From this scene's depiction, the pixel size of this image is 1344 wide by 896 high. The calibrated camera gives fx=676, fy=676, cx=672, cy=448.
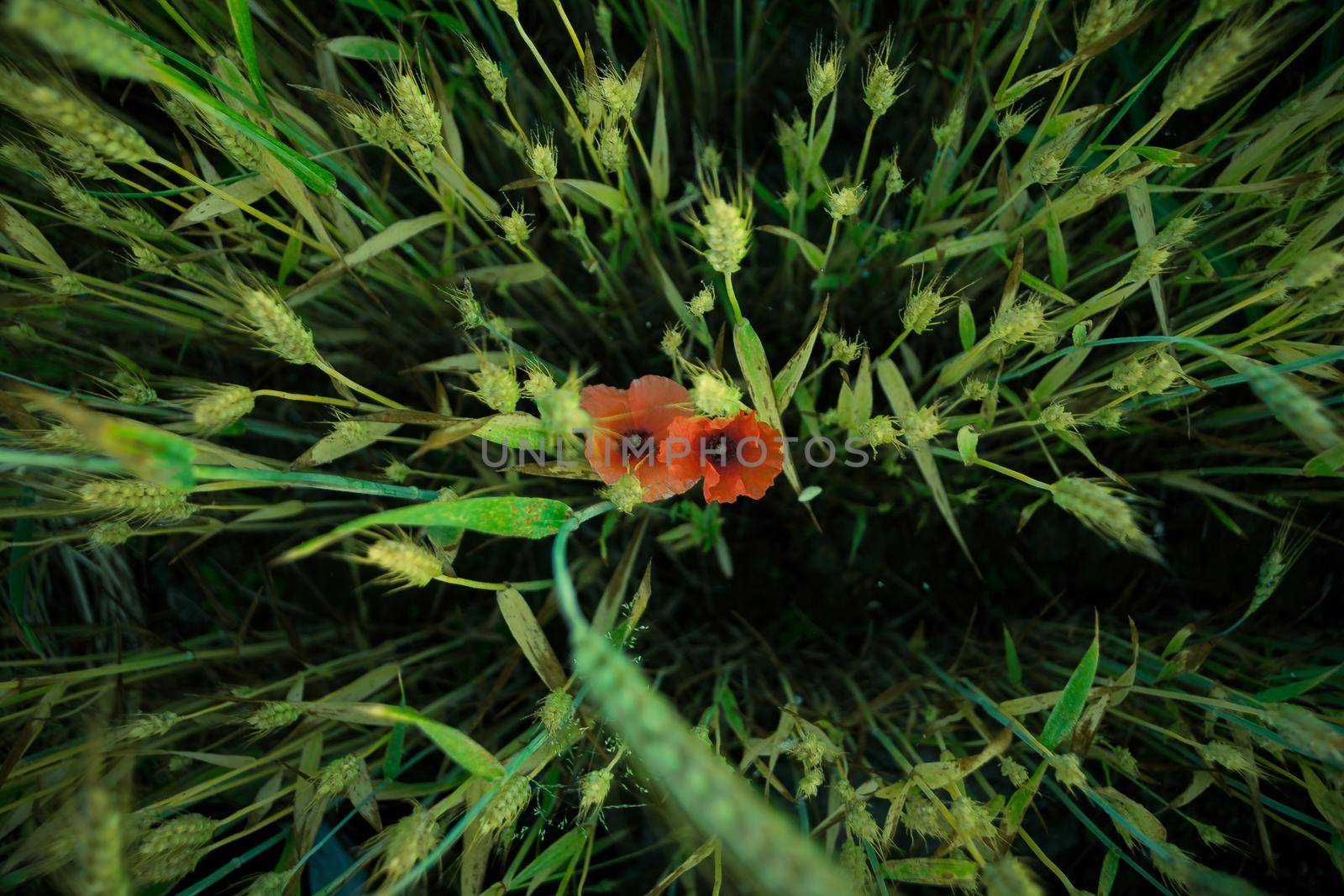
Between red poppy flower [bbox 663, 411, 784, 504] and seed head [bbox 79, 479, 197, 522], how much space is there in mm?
654

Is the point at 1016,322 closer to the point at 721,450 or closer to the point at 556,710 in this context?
the point at 721,450

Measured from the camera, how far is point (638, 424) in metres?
1.24

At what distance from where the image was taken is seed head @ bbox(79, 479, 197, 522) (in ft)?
2.66

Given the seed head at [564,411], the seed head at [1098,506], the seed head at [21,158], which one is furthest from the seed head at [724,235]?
Answer: the seed head at [21,158]

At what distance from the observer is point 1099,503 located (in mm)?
736

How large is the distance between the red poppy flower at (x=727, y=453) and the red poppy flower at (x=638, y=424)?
32 mm

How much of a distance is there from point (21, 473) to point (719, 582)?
1.37 metres

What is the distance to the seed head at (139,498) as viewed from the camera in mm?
811

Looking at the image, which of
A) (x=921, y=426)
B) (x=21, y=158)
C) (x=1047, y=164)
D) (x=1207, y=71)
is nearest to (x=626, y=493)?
(x=921, y=426)

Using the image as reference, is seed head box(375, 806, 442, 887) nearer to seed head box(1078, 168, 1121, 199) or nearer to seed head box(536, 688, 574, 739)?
seed head box(536, 688, 574, 739)

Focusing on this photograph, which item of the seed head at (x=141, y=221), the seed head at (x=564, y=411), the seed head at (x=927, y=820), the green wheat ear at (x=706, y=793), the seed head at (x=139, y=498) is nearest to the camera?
the green wheat ear at (x=706, y=793)

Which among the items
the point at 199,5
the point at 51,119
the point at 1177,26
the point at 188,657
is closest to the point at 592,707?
the point at 188,657

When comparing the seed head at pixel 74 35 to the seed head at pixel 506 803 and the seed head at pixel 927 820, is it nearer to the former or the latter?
the seed head at pixel 506 803

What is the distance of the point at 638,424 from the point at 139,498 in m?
0.73
